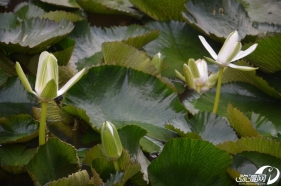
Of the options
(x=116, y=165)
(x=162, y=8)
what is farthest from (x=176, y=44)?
(x=116, y=165)

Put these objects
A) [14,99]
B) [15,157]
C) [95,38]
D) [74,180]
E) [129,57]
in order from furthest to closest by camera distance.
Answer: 1. [95,38]
2. [129,57]
3. [14,99]
4. [15,157]
5. [74,180]

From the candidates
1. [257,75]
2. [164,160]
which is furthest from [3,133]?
[257,75]

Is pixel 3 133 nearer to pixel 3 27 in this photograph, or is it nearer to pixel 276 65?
pixel 3 27

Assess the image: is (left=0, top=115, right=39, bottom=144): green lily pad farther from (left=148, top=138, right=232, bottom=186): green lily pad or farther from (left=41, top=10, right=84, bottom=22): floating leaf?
(left=41, top=10, right=84, bottom=22): floating leaf

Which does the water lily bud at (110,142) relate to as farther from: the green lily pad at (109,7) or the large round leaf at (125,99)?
the green lily pad at (109,7)

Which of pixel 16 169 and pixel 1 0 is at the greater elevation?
pixel 1 0

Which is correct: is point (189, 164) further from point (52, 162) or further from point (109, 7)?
point (109, 7)

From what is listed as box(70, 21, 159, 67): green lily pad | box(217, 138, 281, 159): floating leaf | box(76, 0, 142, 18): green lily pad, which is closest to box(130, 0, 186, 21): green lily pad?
box(76, 0, 142, 18): green lily pad
